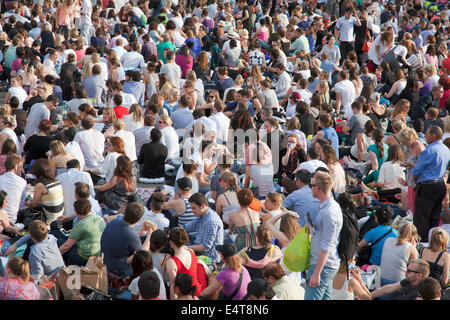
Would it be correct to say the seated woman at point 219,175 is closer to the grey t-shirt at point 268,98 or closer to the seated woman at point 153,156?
the seated woman at point 153,156

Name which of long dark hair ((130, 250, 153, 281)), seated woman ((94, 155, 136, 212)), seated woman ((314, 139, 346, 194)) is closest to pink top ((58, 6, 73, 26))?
seated woman ((94, 155, 136, 212))

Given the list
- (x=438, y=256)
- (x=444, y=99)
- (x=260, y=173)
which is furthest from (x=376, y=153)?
(x=444, y=99)

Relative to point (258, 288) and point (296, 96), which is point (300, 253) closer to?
point (258, 288)

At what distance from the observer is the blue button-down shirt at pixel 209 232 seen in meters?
8.15

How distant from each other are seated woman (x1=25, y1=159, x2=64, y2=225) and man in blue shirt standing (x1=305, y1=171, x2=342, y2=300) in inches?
150

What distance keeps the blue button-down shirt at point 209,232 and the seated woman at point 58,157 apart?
2422mm

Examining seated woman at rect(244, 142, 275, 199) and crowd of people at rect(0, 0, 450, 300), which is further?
seated woman at rect(244, 142, 275, 199)

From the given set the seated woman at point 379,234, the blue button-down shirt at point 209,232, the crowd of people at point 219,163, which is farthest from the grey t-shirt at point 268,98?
the blue button-down shirt at point 209,232

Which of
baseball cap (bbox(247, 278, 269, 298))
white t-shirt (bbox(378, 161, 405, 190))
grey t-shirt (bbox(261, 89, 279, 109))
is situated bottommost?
white t-shirt (bbox(378, 161, 405, 190))

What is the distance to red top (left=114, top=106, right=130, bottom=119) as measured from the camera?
12.1 meters

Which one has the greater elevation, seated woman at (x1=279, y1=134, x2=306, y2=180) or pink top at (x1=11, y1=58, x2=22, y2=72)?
pink top at (x1=11, y1=58, x2=22, y2=72)

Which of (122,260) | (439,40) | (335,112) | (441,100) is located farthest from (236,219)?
(439,40)

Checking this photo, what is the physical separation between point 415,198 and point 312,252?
11.2 feet

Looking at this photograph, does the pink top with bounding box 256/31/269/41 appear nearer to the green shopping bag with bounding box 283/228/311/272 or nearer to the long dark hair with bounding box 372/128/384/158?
the long dark hair with bounding box 372/128/384/158
